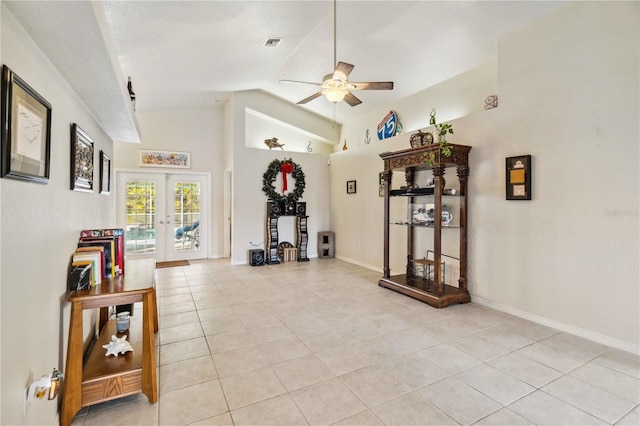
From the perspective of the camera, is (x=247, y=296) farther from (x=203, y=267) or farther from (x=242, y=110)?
(x=242, y=110)

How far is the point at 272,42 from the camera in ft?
14.4

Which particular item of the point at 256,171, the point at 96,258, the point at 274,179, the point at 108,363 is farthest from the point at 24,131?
the point at 274,179

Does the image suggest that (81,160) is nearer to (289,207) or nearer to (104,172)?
(104,172)

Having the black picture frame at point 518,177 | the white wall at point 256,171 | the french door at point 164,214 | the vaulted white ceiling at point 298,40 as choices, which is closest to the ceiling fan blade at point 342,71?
the vaulted white ceiling at point 298,40

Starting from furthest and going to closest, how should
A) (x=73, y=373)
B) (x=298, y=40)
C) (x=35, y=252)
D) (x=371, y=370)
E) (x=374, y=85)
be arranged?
(x=298, y=40)
(x=374, y=85)
(x=371, y=370)
(x=73, y=373)
(x=35, y=252)

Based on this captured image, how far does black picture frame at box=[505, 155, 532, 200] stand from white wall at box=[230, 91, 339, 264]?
4464 mm

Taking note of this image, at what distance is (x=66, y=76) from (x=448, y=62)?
14.7 ft

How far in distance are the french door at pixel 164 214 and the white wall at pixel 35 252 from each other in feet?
15.9

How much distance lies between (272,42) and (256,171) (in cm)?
298

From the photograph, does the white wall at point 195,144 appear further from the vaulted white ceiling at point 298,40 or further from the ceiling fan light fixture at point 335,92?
the ceiling fan light fixture at point 335,92

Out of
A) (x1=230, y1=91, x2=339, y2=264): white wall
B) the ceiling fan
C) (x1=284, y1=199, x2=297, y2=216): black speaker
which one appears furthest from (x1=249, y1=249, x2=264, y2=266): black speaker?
the ceiling fan

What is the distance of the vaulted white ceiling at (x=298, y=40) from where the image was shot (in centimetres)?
335

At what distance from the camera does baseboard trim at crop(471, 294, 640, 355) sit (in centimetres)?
286

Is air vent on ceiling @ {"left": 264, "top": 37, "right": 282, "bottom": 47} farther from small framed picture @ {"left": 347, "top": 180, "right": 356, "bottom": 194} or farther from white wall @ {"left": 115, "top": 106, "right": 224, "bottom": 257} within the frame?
white wall @ {"left": 115, "top": 106, "right": 224, "bottom": 257}
